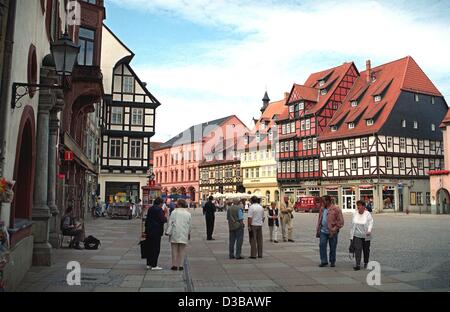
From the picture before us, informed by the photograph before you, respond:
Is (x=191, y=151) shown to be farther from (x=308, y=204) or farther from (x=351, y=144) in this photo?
(x=351, y=144)

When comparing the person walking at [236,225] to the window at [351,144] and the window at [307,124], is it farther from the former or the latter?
the window at [307,124]

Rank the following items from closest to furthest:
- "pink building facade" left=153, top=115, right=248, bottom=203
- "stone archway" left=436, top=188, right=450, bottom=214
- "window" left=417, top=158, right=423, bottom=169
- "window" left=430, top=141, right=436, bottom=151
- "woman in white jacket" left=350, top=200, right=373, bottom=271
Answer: "woman in white jacket" left=350, top=200, right=373, bottom=271 → "stone archway" left=436, top=188, right=450, bottom=214 → "window" left=417, top=158, right=423, bottom=169 → "window" left=430, top=141, right=436, bottom=151 → "pink building facade" left=153, top=115, right=248, bottom=203

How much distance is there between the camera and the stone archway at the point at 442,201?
48284 millimetres

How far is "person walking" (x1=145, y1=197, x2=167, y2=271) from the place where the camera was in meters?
11.1

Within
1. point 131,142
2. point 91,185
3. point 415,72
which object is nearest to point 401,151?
point 415,72

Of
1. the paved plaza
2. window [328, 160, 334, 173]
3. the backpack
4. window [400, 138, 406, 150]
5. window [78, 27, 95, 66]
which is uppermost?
window [78, 27, 95, 66]

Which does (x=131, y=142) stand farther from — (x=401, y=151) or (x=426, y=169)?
(x=426, y=169)

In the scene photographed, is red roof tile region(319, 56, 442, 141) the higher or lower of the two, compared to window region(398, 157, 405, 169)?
higher

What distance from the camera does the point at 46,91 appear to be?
11531mm

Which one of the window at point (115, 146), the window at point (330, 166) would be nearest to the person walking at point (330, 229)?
the window at point (115, 146)

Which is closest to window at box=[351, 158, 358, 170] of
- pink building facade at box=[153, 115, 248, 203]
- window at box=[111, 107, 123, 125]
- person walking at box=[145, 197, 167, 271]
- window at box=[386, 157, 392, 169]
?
window at box=[386, 157, 392, 169]

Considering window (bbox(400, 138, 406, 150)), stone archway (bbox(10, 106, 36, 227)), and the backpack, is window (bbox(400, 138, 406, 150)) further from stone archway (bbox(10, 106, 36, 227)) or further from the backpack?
stone archway (bbox(10, 106, 36, 227))

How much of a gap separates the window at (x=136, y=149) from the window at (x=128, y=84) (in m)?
4.73

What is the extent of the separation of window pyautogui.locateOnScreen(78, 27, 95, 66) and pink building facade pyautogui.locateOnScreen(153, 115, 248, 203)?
57.1 m
